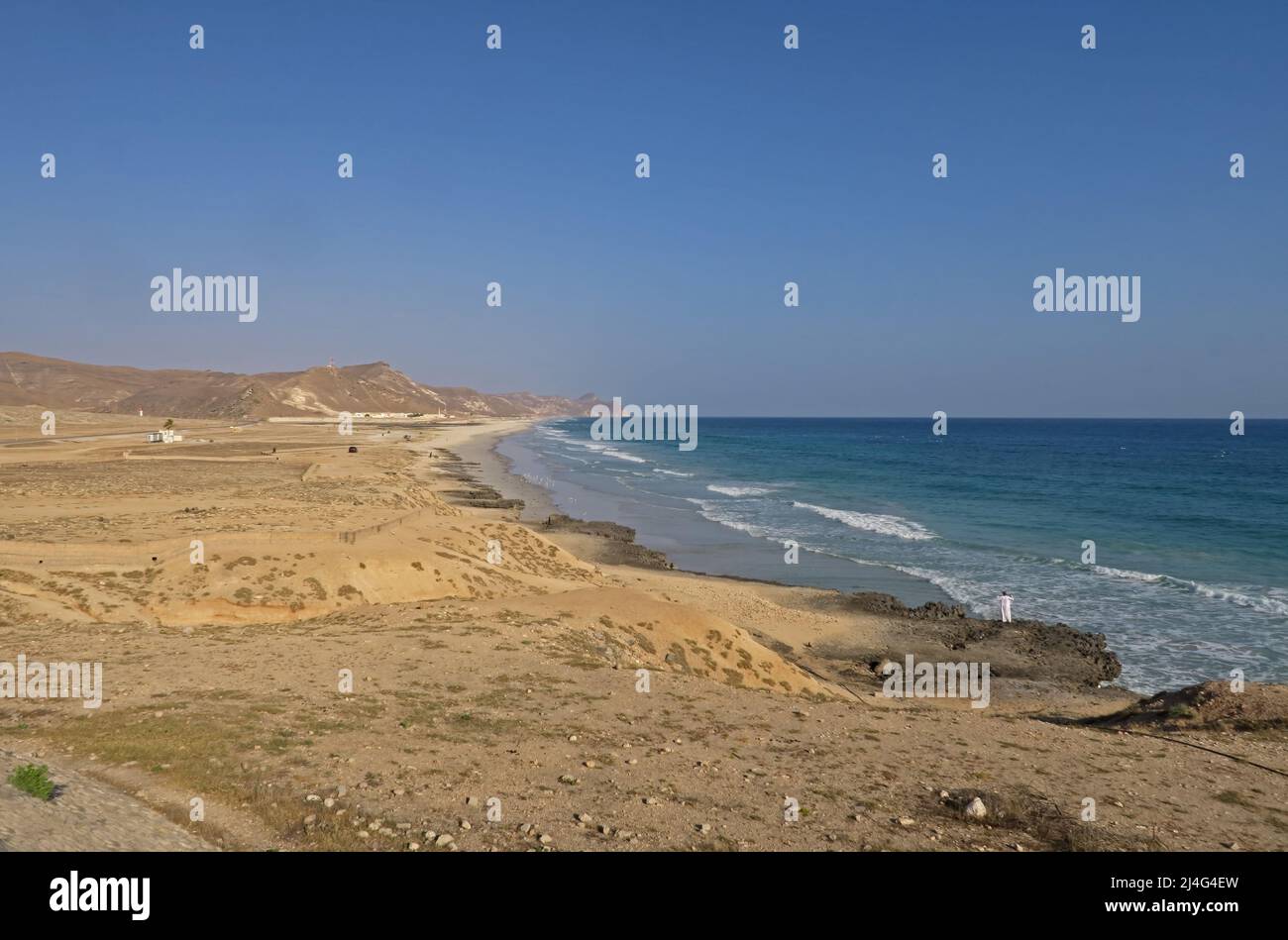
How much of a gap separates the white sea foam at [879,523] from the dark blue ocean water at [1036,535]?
0.62 feet

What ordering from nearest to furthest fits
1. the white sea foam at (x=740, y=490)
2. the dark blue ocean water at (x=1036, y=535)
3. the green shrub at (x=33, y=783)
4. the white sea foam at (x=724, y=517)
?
1. the green shrub at (x=33, y=783)
2. the dark blue ocean water at (x=1036, y=535)
3. the white sea foam at (x=724, y=517)
4. the white sea foam at (x=740, y=490)

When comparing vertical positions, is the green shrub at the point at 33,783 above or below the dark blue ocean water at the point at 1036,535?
above

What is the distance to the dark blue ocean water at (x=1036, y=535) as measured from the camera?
89.3 feet

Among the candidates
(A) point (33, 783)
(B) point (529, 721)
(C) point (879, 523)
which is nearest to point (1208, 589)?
(C) point (879, 523)

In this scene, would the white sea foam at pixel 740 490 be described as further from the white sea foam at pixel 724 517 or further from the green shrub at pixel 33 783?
the green shrub at pixel 33 783

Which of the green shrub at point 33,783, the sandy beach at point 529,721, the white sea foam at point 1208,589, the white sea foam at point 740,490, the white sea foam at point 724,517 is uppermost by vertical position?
the green shrub at point 33,783

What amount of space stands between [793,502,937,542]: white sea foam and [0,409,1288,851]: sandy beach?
19515 mm

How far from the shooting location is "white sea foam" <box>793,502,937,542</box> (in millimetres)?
46781

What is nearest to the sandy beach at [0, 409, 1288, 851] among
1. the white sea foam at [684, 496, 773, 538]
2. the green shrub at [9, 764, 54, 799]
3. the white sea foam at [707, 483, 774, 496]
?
the green shrub at [9, 764, 54, 799]

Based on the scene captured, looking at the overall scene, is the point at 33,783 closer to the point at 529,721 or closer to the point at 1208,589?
the point at 529,721

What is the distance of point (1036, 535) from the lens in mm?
46000

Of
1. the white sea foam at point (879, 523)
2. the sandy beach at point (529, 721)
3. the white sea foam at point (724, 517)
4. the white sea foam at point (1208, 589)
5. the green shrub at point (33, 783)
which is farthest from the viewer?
the white sea foam at point (724, 517)

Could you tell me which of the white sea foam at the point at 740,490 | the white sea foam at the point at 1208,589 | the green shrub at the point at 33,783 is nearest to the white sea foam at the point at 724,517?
the white sea foam at the point at 740,490
